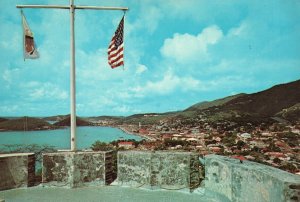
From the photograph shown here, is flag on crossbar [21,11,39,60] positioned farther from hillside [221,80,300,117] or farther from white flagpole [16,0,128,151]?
hillside [221,80,300,117]

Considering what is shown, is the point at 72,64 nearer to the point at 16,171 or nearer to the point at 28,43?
the point at 28,43

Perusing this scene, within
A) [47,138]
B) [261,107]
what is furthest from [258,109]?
[47,138]

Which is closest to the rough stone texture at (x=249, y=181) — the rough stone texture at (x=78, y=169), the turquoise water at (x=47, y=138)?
the rough stone texture at (x=78, y=169)

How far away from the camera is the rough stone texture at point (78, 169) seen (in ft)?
18.2

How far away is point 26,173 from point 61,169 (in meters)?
0.60

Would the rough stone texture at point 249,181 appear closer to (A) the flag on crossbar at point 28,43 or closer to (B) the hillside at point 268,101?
(A) the flag on crossbar at point 28,43

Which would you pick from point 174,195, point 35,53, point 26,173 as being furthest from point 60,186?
point 35,53

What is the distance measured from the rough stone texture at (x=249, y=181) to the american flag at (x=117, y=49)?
251cm

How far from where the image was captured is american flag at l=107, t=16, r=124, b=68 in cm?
618

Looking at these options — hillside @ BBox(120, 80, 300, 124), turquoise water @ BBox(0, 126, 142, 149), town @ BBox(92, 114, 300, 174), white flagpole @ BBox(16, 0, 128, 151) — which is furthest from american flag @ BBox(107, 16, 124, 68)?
hillside @ BBox(120, 80, 300, 124)

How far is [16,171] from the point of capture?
5586 mm

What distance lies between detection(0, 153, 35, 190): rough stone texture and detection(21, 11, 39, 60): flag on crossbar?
5.90ft

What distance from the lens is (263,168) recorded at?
350 centimetres

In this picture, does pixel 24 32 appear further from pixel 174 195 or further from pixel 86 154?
pixel 174 195
